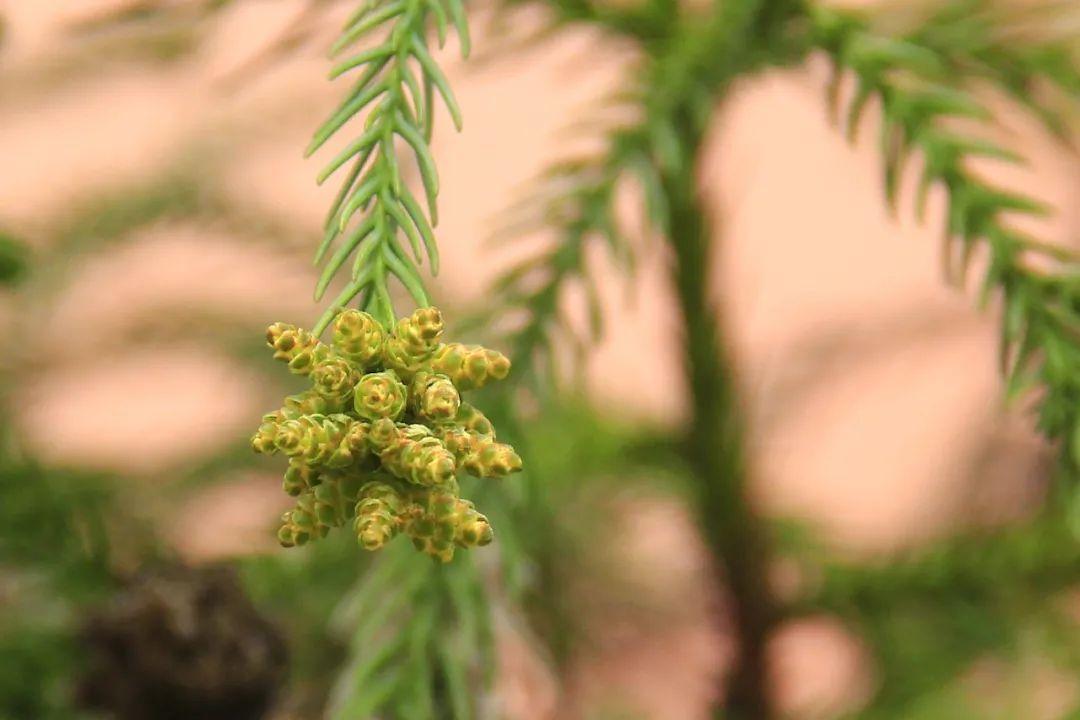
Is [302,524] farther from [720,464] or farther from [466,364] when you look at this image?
[720,464]

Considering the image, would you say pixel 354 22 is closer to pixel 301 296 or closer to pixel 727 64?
pixel 727 64

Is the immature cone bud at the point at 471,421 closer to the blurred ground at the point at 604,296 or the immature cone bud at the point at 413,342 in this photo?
the immature cone bud at the point at 413,342

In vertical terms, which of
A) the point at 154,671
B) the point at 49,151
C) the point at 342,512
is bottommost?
the point at 154,671

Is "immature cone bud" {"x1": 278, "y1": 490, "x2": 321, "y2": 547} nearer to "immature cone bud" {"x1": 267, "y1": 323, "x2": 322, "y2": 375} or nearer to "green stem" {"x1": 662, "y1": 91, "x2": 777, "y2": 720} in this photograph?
"immature cone bud" {"x1": 267, "y1": 323, "x2": 322, "y2": 375}

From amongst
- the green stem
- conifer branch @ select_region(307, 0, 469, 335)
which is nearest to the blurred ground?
the green stem

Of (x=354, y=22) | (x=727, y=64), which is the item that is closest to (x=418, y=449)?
(x=354, y=22)

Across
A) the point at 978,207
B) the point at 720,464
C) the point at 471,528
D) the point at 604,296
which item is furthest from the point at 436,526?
the point at 604,296
